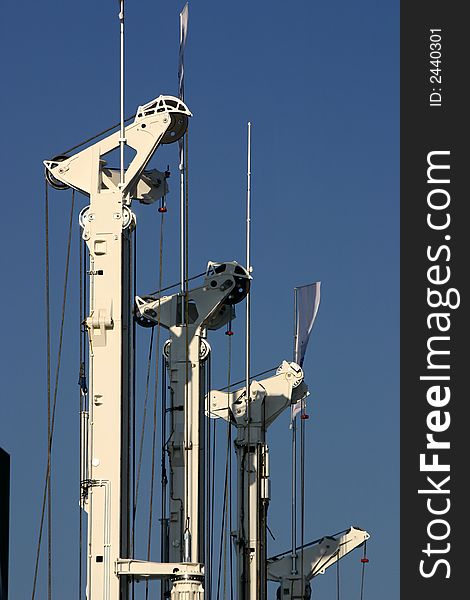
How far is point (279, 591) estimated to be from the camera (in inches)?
2884

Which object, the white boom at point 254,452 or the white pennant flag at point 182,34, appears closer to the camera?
the white pennant flag at point 182,34

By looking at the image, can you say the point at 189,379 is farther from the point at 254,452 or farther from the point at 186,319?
the point at 254,452

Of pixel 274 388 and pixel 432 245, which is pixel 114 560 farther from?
pixel 274 388

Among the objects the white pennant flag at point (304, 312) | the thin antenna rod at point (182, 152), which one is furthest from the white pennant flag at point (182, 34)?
the white pennant flag at point (304, 312)

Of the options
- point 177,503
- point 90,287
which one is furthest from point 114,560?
point 177,503

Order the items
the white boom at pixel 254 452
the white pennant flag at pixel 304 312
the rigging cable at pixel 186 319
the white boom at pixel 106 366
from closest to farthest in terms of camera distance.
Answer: the white boom at pixel 106 366 < the rigging cable at pixel 186 319 < the white boom at pixel 254 452 < the white pennant flag at pixel 304 312

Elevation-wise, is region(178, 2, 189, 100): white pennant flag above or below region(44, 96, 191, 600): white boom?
above

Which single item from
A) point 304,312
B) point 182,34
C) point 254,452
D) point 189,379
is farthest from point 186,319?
point 304,312

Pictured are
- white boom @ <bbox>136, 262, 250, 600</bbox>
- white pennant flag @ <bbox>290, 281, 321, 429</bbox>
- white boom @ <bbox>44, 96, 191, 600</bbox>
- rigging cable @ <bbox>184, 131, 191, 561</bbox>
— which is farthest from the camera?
white pennant flag @ <bbox>290, 281, 321, 429</bbox>

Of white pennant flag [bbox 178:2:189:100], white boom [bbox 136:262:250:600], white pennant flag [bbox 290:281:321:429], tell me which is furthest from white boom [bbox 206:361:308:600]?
white pennant flag [bbox 178:2:189:100]

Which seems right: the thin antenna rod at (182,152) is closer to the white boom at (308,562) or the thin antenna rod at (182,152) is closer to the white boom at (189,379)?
the white boom at (189,379)

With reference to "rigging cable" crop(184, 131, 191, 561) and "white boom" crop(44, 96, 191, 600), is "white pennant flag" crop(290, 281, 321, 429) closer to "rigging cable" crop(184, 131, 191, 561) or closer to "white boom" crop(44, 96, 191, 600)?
"rigging cable" crop(184, 131, 191, 561)

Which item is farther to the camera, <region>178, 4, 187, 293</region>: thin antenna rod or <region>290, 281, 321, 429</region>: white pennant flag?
<region>290, 281, 321, 429</region>: white pennant flag

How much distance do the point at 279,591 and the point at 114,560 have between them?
35.5m
